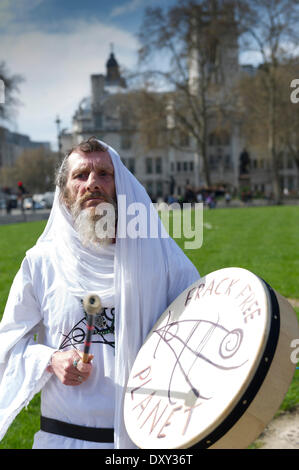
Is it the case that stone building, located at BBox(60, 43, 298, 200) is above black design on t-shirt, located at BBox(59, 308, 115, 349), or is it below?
above

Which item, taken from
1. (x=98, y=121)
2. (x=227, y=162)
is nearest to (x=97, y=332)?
(x=227, y=162)

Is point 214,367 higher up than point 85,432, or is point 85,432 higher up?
point 214,367

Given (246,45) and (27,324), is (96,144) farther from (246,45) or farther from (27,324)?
(246,45)

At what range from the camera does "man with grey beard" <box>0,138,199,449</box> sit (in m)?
2.02

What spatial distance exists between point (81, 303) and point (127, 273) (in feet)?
0.76

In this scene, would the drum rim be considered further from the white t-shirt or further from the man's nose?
the man's nose

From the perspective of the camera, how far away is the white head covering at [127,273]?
6.54ft

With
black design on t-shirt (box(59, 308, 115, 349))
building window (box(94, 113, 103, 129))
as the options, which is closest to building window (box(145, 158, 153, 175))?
building window (box(94, 113, 103, 129))

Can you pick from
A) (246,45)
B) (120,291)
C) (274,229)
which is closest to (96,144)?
(120,291)

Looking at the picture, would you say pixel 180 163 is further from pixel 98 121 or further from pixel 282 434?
pixel 282 434

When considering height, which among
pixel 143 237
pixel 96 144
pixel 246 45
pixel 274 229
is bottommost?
pixel 274 229

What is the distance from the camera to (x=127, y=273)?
2047 millimetres

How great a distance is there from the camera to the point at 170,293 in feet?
7.13
